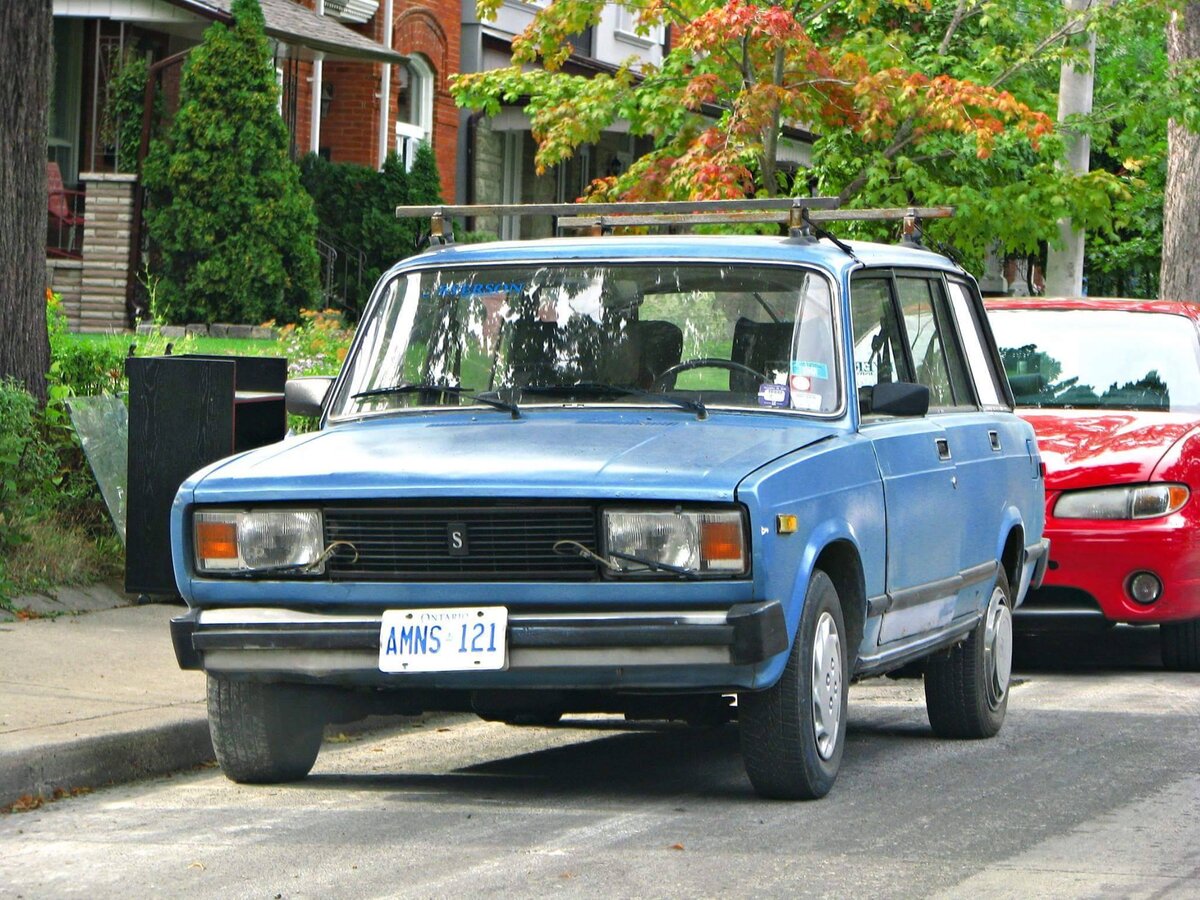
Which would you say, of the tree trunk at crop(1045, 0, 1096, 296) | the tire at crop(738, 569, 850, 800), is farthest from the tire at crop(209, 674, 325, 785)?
the tree trunk at crop(1045, 0, 1096, 296)

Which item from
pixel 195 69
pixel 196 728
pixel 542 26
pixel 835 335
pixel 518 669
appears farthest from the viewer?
pixel 195 69

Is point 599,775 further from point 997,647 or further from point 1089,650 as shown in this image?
point 1089,650

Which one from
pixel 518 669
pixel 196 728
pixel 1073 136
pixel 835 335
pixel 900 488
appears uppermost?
pixel 1073 136

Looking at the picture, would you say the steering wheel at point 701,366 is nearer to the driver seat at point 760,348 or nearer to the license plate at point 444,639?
the driver seat at point 760,348

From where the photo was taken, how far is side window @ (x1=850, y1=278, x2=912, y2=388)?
304 inches

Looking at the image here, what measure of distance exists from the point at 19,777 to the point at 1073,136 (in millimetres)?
12796

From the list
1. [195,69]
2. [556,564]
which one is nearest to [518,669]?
[556,564]

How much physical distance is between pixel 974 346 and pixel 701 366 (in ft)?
6.64

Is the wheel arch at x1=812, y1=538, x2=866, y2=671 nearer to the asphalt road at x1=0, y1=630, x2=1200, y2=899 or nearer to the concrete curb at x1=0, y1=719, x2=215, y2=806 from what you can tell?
the asphalt road at x1=0, y1=630, x2=1200, y2=899

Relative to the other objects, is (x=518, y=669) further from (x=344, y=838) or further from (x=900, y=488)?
(x=900, y=488)

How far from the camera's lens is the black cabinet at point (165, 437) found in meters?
10.3

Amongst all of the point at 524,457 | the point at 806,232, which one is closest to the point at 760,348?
the point at 806,232

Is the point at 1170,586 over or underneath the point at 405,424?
underneath

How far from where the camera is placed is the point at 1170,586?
34.0 ft
